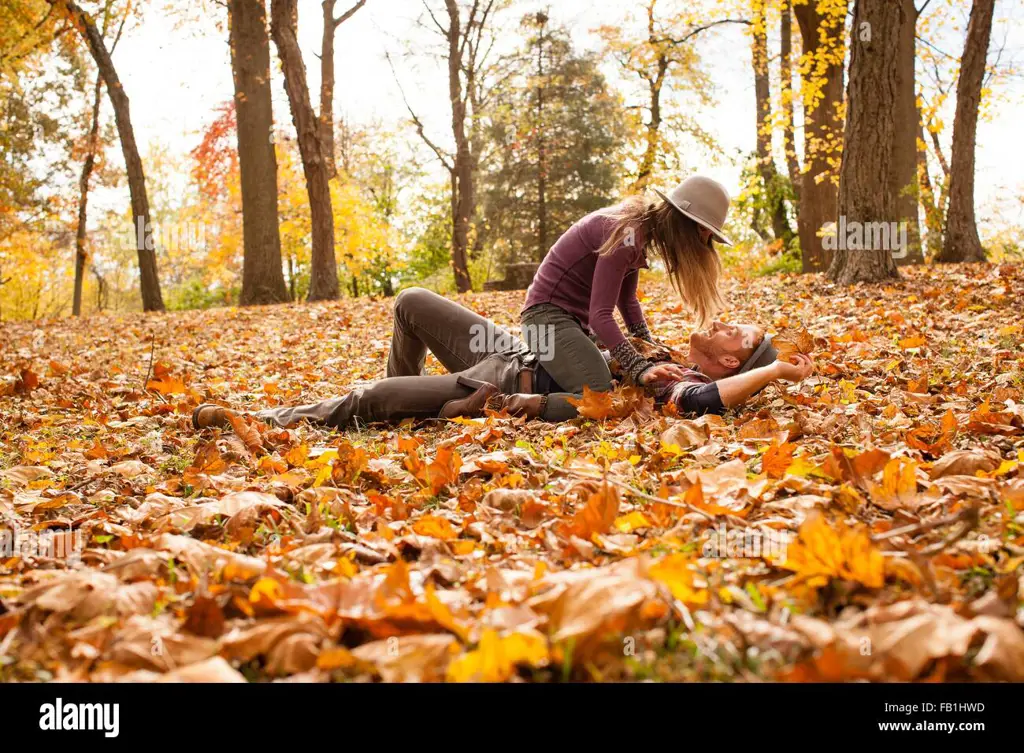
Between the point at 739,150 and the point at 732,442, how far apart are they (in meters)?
14.5

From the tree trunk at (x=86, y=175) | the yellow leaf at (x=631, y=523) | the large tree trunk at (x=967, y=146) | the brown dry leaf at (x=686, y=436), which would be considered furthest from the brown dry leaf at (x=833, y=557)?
the tree trunk at (x=86, y=175)

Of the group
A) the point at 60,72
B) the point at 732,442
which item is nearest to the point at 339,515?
the point at 732,442

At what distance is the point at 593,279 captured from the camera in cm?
375

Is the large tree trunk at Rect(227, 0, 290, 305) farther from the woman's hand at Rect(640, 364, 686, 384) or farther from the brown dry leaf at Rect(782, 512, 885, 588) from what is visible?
the brown dry leaf at Rect(782, 512, 885, 588)

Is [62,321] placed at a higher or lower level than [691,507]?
higher

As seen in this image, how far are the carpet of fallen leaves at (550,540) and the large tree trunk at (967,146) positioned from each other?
18.0 ft

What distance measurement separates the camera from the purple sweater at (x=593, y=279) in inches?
144

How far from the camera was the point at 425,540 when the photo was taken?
1.78 m

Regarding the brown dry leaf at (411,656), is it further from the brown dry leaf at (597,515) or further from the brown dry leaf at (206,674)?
the brown dry leaf at (597,515)

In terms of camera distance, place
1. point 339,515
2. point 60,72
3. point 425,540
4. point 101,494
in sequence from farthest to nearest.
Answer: point 60,72, point 101,494, point 339,515, point 425,540

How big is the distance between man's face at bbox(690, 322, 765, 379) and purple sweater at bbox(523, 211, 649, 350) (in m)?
0.38

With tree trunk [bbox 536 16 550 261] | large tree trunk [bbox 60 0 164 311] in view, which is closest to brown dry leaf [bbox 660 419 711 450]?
large tree trunk [bbox 60 0 164 311]
